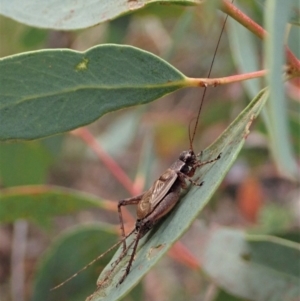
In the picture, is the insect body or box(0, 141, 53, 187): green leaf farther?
box(0, 141, 53, 187): green leaf

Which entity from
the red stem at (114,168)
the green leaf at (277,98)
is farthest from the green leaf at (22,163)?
the green leaf at (277,98)

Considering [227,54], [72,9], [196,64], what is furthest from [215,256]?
[196,64]

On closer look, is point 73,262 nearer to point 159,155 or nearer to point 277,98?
point 277,98

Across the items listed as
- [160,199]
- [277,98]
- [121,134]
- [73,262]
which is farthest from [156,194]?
[121,134]

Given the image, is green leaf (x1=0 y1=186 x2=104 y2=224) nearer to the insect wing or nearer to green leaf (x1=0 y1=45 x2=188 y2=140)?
the insect wing

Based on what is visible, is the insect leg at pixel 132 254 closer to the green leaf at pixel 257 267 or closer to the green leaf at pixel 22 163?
the green leaf at pixel 257 267

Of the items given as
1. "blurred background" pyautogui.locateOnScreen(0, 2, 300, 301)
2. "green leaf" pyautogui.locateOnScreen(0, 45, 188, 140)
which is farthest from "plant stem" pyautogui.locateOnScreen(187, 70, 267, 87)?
"blurred background" pyautogui.locateOnScreen(0, 2, 300, 301)
